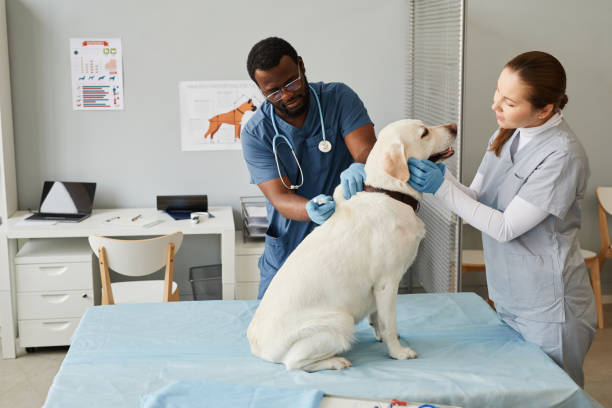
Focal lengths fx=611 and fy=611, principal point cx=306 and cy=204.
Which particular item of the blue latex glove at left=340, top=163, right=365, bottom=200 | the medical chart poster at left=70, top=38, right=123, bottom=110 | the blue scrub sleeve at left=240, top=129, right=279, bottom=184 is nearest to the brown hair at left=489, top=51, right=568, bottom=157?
the blue latex glove at left=340, top=163, right=365, bottom=200

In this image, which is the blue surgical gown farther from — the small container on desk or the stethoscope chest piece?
the small container on desk

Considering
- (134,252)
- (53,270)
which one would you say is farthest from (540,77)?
(53,270)

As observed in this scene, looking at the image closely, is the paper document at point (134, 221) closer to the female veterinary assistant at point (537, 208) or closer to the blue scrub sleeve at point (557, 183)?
the female veterinary assistant at point (537, 208)

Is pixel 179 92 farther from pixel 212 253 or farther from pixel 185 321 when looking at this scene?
pixel 185 321

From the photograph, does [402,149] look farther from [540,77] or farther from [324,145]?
[324,145]

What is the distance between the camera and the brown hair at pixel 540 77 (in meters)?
1.71


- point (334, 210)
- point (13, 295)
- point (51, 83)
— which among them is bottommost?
point (13, 295)

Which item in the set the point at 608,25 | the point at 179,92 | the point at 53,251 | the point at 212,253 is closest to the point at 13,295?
the point at 53,251

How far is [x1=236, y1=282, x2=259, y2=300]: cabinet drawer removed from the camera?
139 inches

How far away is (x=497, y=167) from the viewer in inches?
77.9

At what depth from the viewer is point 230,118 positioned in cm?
389

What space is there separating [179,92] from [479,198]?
2.36 metres

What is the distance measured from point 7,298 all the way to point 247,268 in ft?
4.30

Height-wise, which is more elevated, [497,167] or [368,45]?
[368,45]
